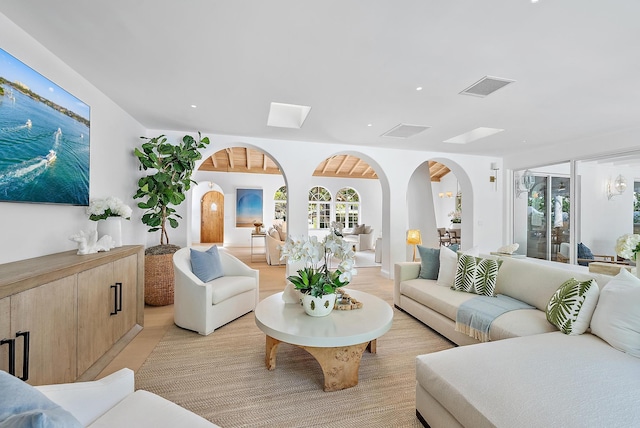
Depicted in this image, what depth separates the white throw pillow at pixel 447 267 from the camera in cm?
327

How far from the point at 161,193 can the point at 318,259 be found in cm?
275

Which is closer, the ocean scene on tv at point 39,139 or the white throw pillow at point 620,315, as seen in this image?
the white throw pillow at point 620,315

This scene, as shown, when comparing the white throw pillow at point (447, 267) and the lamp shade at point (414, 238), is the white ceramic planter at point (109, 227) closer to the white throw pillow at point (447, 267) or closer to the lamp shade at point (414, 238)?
the white throw pillow at point (447, 267)

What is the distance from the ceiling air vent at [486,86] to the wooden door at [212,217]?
9.95m

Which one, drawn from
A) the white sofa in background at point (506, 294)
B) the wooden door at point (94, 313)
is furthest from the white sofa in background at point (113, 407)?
the white sofa in background at point (506, 294)

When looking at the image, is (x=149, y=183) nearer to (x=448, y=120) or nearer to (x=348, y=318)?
(x=348, y=318)

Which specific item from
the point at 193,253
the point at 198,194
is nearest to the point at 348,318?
the point at 193,253

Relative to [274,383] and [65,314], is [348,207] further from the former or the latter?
[65,314]

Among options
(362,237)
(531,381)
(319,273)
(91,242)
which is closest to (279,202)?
(362,237)

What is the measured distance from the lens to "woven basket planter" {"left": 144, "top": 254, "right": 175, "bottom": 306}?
381 centimetres

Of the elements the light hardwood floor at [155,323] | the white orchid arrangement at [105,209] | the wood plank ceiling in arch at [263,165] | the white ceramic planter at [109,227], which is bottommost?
the light hardwood floor at [155,323]

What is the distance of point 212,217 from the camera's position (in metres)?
11.4

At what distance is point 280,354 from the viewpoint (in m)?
2.56

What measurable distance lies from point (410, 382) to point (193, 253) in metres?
2.59
